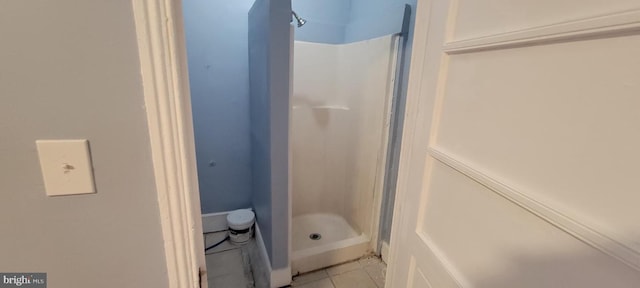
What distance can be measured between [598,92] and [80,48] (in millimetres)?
785

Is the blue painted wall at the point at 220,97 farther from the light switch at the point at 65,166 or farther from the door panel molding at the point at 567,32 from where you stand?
the door panel molding at the point at 567,32

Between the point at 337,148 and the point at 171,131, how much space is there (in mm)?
1793

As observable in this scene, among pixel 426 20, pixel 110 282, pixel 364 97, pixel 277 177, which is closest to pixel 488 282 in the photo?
pixel 426 20

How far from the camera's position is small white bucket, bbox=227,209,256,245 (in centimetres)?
197

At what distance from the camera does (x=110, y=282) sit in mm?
523

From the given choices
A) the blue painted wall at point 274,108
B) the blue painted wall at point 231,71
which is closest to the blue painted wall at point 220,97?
the blue painted wall at point 231,71

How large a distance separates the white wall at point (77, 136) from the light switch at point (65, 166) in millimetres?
12

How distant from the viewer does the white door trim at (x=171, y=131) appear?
16.7 inches

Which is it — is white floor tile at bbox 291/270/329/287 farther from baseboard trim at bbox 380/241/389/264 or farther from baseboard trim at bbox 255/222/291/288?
baseboard trim at bbox 380/241/389/264

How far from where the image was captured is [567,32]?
0.36 metres

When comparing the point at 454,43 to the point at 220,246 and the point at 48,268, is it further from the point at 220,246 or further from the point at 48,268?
the point at 220,246

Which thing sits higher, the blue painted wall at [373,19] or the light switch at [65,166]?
the blue painted wall at [373,19]

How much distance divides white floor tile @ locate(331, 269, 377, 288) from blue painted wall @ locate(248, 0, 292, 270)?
372 millimetres

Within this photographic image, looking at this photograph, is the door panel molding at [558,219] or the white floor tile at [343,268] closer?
the door panel molding at [558,219]
